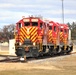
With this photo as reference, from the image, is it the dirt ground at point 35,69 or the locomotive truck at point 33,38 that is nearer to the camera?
the dirt ground at point 35,69

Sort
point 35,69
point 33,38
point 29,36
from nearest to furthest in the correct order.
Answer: point 35,69
point 33,38
point 29,36

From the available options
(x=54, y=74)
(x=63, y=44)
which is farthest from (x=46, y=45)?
(x=54, y=74)

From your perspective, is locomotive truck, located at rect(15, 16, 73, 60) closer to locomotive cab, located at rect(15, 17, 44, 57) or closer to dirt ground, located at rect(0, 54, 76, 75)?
locomotive cab, located at rect(15, 17, 44, 57)

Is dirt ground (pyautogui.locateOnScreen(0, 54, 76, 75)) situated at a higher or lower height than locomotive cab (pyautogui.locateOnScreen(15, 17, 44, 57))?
lower

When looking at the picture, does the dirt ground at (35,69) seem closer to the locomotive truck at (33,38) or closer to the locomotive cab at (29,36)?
the locomotive truck at (33,38)

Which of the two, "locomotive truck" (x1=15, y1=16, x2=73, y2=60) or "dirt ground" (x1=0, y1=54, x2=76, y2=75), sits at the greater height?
"locomotive truck" (x1=15, y1=16, x2=73, y2=60)

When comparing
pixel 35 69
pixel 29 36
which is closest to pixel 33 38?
pixel 29 36

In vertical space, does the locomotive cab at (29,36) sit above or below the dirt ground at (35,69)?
above

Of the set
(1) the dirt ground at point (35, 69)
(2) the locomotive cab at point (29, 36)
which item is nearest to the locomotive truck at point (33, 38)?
(2) the locomotive cab at point (29, 36)

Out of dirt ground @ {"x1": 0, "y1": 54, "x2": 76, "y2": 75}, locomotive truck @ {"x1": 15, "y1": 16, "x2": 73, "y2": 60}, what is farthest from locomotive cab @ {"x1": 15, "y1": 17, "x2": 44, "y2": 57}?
dirt ground @ {"x1": 0, "y1": 54, "x2": 76, "y2": 75}

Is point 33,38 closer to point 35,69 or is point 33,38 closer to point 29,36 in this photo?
point 29,36

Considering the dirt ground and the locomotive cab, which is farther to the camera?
the locomotive cab

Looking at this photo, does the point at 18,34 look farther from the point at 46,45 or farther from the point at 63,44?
the point at 63,44

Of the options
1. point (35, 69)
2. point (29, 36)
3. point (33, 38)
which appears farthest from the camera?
point (29, 36)
